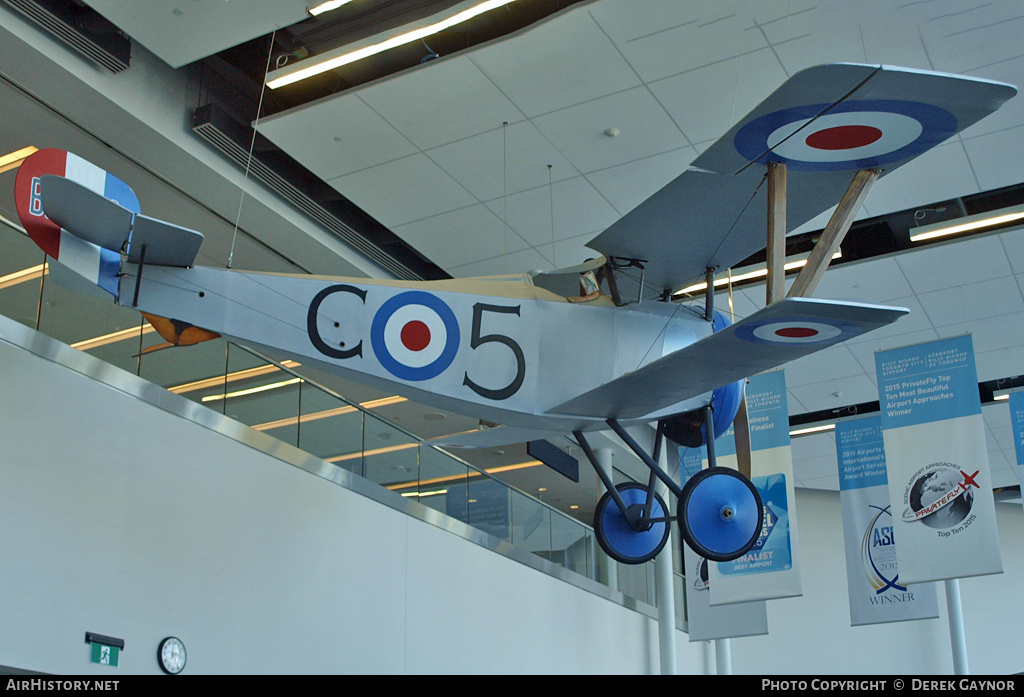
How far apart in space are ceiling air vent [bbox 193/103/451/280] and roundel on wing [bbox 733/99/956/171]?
5139 mm

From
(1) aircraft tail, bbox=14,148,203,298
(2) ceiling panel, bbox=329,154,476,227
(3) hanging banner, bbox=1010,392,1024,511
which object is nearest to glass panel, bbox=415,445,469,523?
(2) ceiling panel, bbox=329,154,476,227

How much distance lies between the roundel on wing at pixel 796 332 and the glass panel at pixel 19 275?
14.6 feet

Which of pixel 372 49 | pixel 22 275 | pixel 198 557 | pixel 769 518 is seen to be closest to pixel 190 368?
pixel 198 557

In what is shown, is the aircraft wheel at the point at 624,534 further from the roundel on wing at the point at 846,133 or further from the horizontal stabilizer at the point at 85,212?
the horizontal stabilizer at the point at 85,212

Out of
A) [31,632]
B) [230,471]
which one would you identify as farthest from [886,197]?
[31,632]

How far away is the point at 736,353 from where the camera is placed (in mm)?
5859

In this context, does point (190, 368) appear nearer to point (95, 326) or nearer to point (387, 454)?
point (95, 326)

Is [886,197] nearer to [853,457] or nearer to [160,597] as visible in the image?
[853,457]

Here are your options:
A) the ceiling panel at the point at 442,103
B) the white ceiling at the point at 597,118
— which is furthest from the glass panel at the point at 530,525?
the ceiling panel at the point at 442,103

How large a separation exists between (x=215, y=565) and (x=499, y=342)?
2.86 m

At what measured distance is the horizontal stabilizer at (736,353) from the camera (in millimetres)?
5344

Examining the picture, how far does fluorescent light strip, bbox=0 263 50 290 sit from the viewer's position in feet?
21.3

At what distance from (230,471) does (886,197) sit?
22.1 feet

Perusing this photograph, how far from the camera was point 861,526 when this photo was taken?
1224 cm
